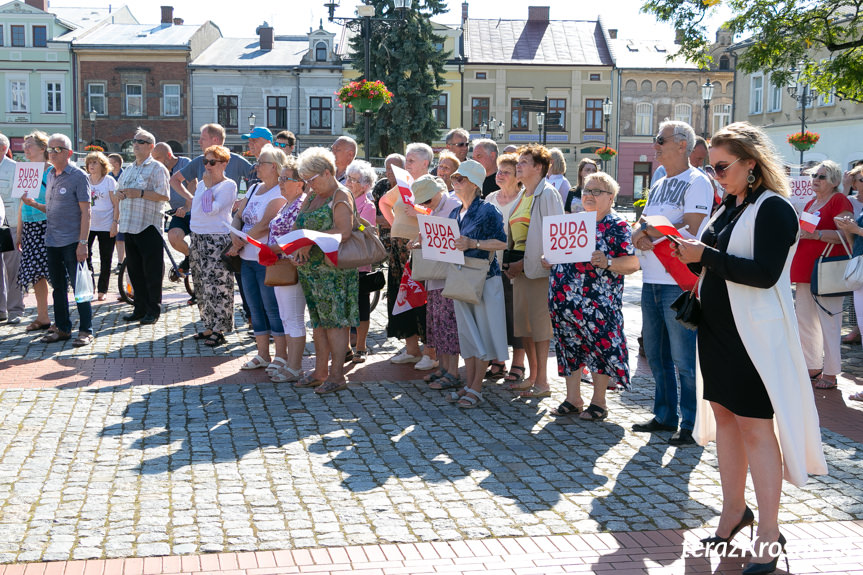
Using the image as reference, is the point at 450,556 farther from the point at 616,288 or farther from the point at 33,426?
the point at 33,426

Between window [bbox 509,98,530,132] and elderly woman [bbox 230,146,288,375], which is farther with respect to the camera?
window [bbox 509,98,530,132]

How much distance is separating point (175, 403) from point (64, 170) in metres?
3.51

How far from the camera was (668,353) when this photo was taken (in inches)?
254

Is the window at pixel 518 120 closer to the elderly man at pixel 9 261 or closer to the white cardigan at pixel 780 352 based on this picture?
the elderly man at pixel 9 261

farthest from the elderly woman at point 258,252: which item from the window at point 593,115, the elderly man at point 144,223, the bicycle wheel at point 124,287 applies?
the window at point 593,115

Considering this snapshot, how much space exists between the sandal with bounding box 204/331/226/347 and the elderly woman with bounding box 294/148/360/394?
2274 mm

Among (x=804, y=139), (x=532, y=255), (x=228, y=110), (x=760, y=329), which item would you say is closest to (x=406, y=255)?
(x=532, y=255)

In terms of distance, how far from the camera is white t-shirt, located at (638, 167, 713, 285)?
5.97 m

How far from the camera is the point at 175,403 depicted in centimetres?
736

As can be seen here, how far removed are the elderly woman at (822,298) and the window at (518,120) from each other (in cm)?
4840

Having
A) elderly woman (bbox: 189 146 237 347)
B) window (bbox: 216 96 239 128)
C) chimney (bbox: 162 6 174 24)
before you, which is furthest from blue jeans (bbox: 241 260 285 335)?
chimney (bbox: 162 6 174 24)

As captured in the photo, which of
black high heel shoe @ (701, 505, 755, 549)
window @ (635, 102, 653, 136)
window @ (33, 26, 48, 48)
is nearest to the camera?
black high heel shoe @ (701, 505, 755, 549)

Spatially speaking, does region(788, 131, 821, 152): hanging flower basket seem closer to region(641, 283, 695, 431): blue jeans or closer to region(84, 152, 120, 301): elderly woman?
region(84, 152, 120, 301): elderly woman

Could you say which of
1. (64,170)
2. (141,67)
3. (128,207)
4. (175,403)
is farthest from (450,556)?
(141,67)
